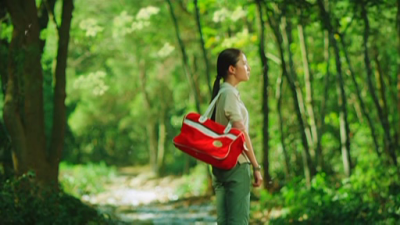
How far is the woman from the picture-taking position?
16.7 feet

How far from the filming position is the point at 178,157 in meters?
41.1

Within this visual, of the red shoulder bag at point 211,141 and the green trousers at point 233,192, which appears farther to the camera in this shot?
the green trousers at point 233,192

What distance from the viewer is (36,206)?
812cm

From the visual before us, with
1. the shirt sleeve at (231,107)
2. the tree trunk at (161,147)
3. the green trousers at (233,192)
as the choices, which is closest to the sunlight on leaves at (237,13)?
the shirt sleeve at (231,107)

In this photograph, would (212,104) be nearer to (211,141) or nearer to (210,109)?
(210,109)

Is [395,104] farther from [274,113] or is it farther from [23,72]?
[23,72]

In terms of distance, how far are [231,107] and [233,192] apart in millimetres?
644

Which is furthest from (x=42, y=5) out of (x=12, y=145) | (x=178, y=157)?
(x=178, y=157)

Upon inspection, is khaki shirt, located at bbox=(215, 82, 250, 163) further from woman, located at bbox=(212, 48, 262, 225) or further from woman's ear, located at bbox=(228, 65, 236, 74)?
woman's ear, located at bbox=(228, 65, 236, 74)

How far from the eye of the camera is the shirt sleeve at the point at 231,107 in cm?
508

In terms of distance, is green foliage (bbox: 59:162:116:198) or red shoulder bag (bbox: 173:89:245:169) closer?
red shoulder bag (bbox: 173:89:245:169)

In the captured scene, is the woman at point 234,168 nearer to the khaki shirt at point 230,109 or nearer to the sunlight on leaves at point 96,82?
the khaki shirt at point 230,109

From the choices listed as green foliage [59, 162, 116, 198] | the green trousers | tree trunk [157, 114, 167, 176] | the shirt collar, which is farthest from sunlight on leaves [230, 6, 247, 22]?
tree trunk [157, 114, 167, 176]

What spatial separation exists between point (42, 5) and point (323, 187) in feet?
16.7
